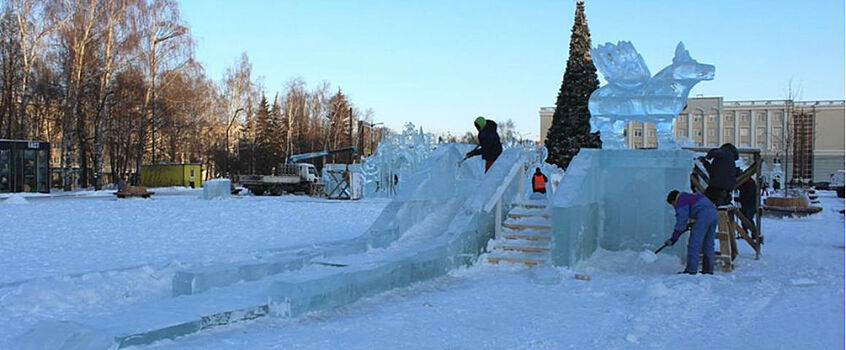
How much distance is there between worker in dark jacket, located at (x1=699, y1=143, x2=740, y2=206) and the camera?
973 cm

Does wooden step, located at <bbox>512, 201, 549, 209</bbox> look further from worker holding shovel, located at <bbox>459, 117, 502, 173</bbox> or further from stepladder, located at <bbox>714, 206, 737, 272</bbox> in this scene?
stepladder, located at <bbox>714, 206, 737, 272</bbox>

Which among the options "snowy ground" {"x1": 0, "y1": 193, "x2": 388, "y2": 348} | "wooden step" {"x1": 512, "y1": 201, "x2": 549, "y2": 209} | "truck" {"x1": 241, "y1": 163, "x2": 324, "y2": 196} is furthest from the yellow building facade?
"wooden step" {"x1": 512, "y1": 201, "x2": 549, "y2": 209}

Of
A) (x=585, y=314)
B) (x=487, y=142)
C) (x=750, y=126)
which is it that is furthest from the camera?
(x=750, y=126)

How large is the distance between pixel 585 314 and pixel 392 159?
25950 mm

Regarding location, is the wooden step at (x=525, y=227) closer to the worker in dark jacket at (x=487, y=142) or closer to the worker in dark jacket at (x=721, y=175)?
the worker in dark jacket at (x=487, y=142)

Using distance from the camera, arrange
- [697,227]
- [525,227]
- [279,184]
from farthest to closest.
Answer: [279,184] → [525,227] → [697,227]

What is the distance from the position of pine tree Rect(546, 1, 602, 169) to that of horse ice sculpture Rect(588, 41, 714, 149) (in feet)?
84.4

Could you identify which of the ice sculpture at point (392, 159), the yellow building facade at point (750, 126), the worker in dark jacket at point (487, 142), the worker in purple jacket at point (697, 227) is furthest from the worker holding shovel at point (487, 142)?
the yellow building facade at point (750, 126)

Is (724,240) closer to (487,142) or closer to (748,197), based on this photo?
(748,197)

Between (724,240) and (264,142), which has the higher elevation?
(264,142)

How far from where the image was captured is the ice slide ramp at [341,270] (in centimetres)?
544

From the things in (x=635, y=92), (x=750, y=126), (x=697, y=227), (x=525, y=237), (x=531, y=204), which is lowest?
(x=525, y=237)

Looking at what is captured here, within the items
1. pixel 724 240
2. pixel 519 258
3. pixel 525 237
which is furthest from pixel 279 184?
pixel 724 240

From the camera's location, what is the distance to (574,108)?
37.6m
